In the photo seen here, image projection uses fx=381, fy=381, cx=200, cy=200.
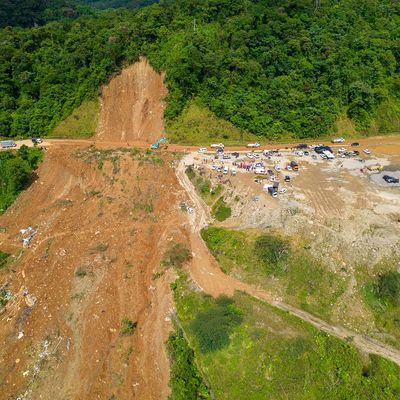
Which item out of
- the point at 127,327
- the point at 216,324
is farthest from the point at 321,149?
the point at 127,327

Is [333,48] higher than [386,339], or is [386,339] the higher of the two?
[333,48]

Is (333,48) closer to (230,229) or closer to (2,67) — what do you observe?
(230,229)

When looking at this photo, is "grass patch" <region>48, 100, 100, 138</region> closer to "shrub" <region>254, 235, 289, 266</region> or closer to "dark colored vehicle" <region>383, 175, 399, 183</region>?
"shrub" <region>254, 235, 289, 266</region>

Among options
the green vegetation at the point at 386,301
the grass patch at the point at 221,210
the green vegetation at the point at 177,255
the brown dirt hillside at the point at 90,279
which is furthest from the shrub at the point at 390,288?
the brown dirt hillside at the point at 90,279

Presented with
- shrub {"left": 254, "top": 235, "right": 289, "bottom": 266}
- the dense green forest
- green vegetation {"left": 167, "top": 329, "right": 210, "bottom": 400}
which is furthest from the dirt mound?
green vegetation {"left": 167, "top": 329, "right": 210, "bottom": 400}

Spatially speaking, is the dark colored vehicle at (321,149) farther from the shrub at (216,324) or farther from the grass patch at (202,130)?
the shrub at (216,324)

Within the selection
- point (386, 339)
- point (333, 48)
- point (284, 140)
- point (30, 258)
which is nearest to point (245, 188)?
point (284, 140)

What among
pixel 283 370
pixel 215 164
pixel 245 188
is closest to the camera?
pixel 283 370
